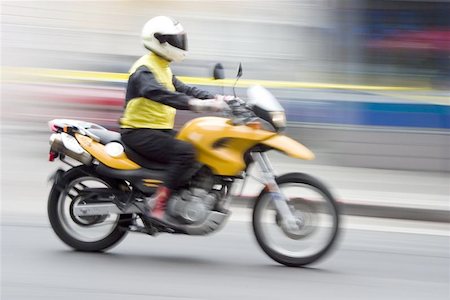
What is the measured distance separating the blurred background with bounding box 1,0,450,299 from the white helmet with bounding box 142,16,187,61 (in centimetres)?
269

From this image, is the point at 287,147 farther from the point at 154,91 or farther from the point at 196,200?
the point at 154,91

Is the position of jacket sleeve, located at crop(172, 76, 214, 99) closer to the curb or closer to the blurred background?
the blurred background

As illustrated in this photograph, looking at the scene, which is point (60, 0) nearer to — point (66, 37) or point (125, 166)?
point (66, 37)

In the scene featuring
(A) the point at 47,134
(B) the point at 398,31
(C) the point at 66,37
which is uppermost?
(B) the point at 398,31

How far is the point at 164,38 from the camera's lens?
19.7ft

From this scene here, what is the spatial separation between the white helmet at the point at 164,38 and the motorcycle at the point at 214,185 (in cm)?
51

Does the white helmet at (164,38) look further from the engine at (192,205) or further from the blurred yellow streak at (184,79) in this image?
the blurred yellow streak at (184,79)

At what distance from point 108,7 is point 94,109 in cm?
265

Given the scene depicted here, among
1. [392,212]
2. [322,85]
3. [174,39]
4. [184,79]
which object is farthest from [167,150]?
[184,79]

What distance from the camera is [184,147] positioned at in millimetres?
5973

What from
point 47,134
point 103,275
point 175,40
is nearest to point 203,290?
point 103,275

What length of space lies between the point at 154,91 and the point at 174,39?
16.6 inches

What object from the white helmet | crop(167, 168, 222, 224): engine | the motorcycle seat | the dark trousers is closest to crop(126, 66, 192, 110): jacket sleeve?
Result: the white helmet

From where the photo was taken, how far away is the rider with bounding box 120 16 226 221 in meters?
5.88
